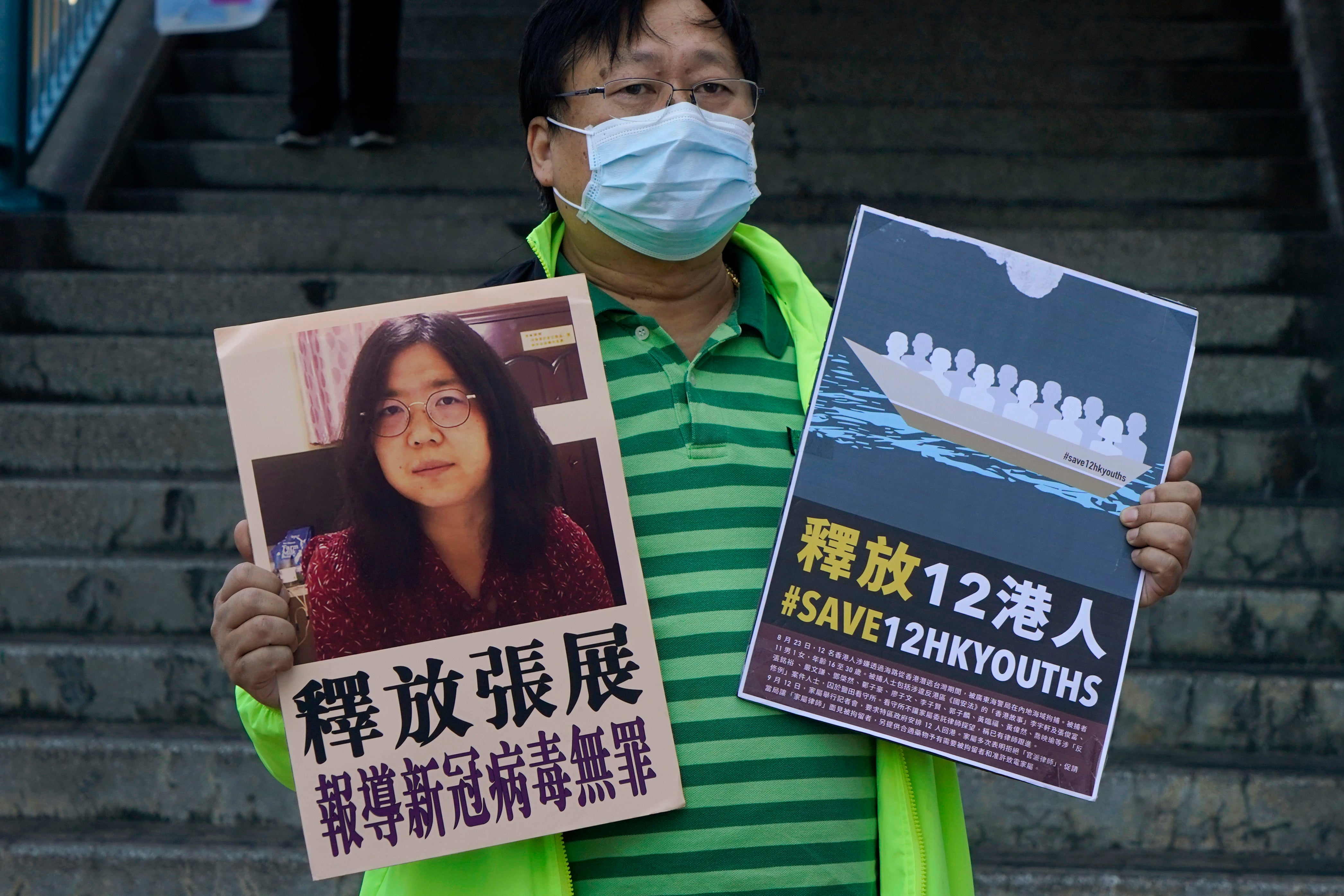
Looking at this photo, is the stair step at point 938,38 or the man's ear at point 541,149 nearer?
the man's ear at point 541,149

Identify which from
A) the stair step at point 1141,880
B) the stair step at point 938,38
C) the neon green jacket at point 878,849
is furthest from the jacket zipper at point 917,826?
the stair step at point 938,38

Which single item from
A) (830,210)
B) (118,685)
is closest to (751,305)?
(118,685)

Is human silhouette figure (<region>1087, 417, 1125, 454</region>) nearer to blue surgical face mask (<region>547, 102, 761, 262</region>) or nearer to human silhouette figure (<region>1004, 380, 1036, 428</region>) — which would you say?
human silhouette figure (<region>1004, 380, 1036, 428</region>)

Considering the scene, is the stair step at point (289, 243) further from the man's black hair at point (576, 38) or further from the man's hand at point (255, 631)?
the man's hand at point (255, 631)

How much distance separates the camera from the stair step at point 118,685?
3.24 metres

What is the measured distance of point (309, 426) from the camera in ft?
4.15

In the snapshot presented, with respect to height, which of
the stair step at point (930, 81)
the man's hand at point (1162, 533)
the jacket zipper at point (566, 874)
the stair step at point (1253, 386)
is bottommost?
the jacket zipper at point (566, 874)

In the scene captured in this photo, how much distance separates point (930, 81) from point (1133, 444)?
14.7 feet

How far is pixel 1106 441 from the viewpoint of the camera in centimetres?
136

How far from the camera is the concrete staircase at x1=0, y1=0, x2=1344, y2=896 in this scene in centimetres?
302

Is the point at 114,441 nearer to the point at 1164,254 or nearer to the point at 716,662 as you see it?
the point at 716,662

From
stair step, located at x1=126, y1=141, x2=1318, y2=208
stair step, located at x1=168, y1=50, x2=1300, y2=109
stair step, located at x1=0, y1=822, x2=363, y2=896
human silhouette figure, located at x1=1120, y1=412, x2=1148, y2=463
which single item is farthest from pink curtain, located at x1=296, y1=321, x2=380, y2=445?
stair step, located at x1=168, y1=50, x2=1300, y2=109

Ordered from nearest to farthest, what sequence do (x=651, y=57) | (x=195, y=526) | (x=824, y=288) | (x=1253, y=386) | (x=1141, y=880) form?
(x=651, y=57)
(x=1141, y=880)
(x=195, y=526)
(x=1253, y=386)
(x=824, y=288)

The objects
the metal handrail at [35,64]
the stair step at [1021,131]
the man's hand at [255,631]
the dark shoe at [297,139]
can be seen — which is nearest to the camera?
the man's hand at [255,631]
